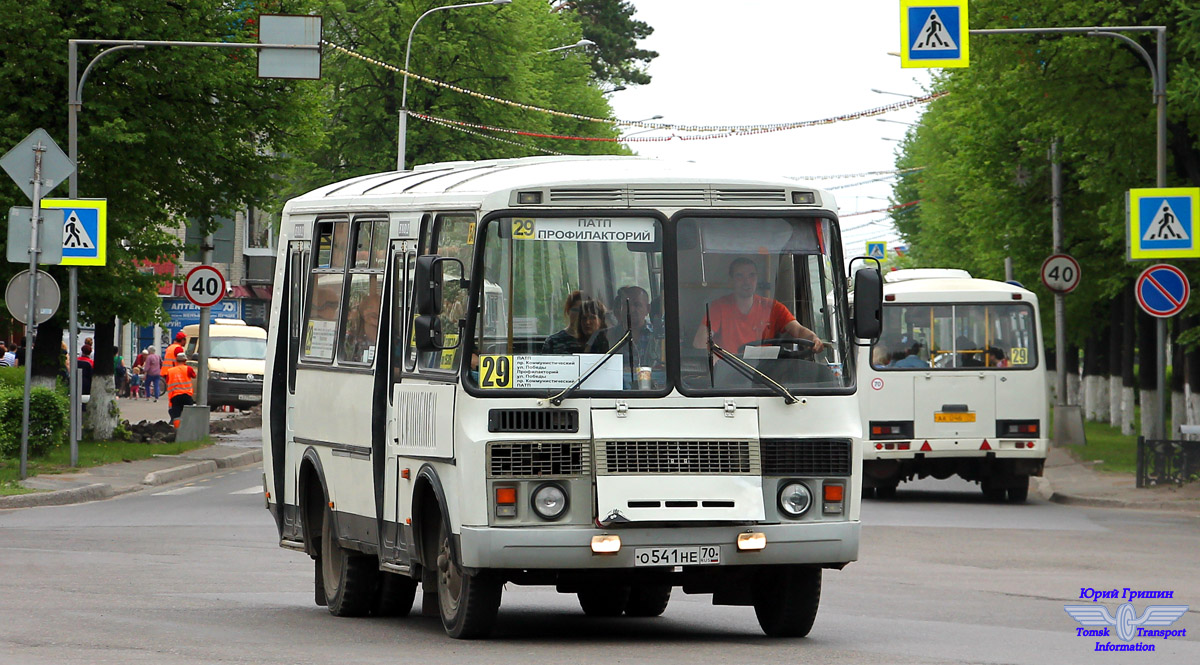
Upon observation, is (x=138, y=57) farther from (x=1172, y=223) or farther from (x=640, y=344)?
(x=640, y=344)

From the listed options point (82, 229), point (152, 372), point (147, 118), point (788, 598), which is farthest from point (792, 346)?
point (152, 372)

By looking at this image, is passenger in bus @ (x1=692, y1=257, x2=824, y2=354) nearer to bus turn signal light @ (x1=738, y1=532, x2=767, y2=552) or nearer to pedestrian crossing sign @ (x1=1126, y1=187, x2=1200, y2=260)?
bus turn signal light @ (x1=738, y1=532, x2=767, y2=552)

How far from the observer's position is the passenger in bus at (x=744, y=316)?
1109 centimetres

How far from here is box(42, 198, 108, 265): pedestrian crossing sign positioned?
26188mm

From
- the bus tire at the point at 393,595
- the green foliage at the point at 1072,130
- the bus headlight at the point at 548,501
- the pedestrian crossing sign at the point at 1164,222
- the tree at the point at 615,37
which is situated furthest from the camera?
the tree at the point at 615,37

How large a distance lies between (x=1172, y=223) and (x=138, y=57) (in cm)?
1622

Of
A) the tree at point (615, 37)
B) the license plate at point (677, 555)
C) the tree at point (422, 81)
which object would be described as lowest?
the license plate at point (677, 555)

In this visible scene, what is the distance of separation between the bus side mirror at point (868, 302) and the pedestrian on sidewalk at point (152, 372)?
177ft

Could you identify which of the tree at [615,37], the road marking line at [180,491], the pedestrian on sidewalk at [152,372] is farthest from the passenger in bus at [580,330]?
the tree at [615,37]

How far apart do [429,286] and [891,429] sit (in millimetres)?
16390

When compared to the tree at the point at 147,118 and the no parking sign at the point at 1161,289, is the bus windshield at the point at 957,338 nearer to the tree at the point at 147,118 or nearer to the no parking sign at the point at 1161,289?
the no parking sign at the point at 1161,289

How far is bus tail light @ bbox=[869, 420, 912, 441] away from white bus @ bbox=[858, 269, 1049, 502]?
0.04 ft

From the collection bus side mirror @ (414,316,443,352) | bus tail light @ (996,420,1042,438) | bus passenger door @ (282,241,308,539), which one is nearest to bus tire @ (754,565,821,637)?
bus side mirror @ (414,316,443,352)

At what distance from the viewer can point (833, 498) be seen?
11117mm
